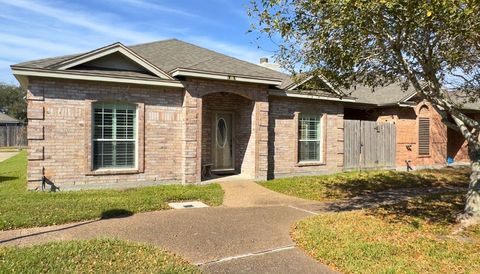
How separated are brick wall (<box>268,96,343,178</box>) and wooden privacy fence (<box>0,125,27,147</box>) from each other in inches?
1343

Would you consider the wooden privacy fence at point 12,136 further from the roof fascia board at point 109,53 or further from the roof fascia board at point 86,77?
the roof fascia board at point 109,53

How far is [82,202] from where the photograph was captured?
864 cm

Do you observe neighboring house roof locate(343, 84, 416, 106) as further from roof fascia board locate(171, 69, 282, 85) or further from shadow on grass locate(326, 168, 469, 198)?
roof fascia board locate(171, 69, 282, 85)

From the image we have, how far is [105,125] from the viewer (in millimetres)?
10906

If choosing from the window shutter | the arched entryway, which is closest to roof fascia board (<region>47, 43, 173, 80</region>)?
the arched entryway

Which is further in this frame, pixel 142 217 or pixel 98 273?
pixel 142 217

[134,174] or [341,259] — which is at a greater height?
[134,174]

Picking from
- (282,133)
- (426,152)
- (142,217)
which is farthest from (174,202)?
(426,152)

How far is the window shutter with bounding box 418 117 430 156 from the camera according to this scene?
18250 mm

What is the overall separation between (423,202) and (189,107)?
23.6ft

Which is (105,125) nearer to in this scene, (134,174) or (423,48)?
(134,174)

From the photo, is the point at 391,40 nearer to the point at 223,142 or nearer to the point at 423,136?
the point at 223,142

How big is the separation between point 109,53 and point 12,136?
35369 mm

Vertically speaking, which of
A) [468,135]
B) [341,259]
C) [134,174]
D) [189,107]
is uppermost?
[189,107]
